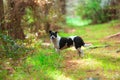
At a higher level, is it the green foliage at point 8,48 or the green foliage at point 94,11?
the green foliage at point 8,48

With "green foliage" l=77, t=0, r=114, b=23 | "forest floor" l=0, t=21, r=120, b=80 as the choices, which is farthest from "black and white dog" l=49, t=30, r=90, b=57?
"green foliage" l=77, t=0, r=114, b=23

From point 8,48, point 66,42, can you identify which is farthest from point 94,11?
point 8,48

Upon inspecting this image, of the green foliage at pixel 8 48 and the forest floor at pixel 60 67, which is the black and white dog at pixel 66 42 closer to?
the forest floor at pixel 60 67

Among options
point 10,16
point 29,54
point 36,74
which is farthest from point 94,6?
point 36,74

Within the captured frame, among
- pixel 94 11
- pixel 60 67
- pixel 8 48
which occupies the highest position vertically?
pixel 8 48

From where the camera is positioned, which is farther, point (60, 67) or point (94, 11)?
point (94, 11)

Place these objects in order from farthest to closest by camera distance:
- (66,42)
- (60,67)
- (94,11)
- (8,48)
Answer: (94,11)
(66,42)
(8,48)
(60,67)

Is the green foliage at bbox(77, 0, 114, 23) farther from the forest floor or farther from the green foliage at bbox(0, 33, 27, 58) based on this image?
the green foliage at bbox(0, 33, 27, 58)

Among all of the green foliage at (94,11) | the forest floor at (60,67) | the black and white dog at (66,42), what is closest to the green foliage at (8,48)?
the forest floor at (60,67)

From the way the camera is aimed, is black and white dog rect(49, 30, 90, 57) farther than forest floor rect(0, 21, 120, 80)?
Yes

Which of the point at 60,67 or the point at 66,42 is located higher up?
the point at 66,42

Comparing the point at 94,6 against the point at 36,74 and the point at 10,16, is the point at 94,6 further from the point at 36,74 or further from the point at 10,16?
the point at 36,74

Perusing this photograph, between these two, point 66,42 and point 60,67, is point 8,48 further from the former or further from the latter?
point 66,42

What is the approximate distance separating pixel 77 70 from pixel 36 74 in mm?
1510
